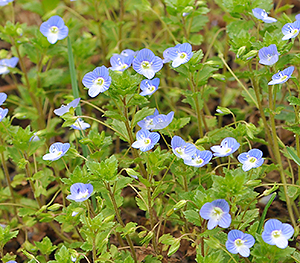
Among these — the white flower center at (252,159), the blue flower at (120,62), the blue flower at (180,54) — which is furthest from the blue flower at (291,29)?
the blue flower at (120,62)

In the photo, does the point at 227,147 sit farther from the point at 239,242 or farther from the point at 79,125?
the point at 79,125

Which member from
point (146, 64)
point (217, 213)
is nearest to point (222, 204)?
point (217, 213)

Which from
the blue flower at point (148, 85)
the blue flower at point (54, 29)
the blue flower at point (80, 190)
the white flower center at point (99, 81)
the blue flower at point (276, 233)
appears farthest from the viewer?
the blue flower at point (54, 29)

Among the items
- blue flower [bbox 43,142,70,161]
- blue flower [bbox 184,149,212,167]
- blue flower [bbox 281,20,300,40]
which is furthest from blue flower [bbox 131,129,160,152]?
blue flower [bbox 281,20,300,40]

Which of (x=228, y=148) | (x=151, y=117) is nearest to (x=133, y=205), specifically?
(x=151, y=117)

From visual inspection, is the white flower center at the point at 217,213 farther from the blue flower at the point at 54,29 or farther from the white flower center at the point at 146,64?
the blue flower at the point at 54,29

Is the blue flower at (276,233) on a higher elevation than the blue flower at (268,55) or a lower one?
lower
